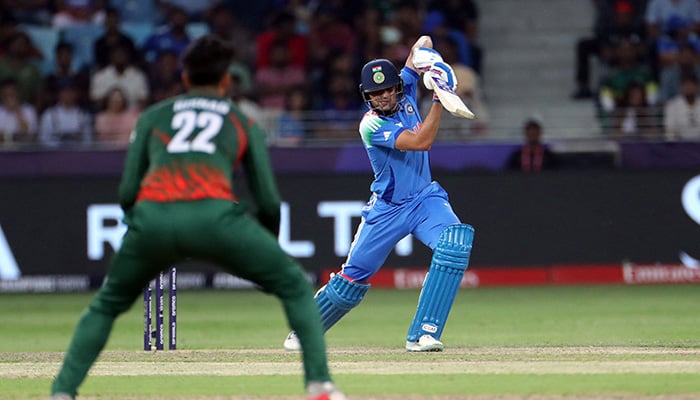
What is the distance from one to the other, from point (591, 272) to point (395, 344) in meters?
6.21

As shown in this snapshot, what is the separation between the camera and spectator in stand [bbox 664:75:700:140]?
1611cm

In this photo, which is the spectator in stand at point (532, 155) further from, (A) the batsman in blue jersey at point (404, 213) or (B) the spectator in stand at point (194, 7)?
(A) the batsman in blue jersey at point (404, 213)

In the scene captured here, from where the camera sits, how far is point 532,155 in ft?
51.6

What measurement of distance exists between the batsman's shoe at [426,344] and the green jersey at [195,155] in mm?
2972

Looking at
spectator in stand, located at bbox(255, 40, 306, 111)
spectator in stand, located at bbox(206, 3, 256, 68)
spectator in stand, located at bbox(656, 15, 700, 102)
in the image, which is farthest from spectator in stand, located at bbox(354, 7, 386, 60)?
spectator in stand, located at bbox(656, 15, 700, 102)

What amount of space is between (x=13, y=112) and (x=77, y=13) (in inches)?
94.6

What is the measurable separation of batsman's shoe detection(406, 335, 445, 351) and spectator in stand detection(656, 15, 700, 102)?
9589mm

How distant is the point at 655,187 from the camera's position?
15.6 meters

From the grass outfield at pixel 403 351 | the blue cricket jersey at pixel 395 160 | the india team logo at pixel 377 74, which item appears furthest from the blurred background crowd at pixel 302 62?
the india team logo at pixel 377 74

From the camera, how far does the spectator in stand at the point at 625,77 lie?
17.4 meters

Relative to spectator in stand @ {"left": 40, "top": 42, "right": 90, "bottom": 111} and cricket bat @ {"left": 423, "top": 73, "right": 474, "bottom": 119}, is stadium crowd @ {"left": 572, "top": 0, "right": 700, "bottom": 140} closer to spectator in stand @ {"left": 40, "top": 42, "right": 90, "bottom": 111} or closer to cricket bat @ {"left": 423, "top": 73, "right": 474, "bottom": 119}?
spectator in stand @ {"left": 40, "top": 42, "right": 90, "bottom": 111}

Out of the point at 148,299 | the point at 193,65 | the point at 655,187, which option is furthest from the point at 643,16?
the point at 193,65

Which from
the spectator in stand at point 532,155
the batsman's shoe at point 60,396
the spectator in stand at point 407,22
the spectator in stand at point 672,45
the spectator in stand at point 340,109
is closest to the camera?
the batsman's shoe at point 60,396

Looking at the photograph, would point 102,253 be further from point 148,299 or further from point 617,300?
point 148,299
